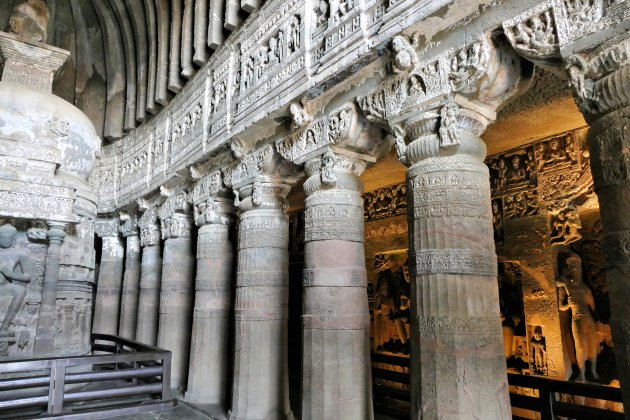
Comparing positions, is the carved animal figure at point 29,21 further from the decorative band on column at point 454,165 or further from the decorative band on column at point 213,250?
the decorative band on column at point 454,165

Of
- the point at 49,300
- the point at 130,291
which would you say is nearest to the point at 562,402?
the point at 49,300

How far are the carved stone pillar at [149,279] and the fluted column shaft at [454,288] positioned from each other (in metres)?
7.47

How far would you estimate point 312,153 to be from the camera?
506 centimetres

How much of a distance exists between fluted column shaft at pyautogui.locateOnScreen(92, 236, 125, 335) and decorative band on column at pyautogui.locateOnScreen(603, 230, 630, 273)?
38.4 ft

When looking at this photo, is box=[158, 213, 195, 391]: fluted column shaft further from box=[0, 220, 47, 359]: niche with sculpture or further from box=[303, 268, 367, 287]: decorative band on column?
box=[303, 268, 367, 287]: decorative band on column

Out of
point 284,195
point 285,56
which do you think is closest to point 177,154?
point 284,195

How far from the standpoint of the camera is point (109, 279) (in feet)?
39.1

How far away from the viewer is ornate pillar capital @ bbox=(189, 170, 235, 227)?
23.7ft

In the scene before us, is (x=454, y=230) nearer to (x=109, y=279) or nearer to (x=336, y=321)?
(x=336, y=321)

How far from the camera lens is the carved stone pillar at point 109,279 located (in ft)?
38.3

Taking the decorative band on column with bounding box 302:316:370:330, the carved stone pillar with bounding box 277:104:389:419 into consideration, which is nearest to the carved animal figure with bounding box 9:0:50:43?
the carved stone pillar with bounding box 277:104:389:419

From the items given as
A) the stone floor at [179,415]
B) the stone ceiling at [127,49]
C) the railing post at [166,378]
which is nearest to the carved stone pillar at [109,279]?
the stone ceiling at [127,49]

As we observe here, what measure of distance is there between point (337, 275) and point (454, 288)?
149 centimetres

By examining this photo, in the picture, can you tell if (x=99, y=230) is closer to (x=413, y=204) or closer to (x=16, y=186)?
(x=16, y=186)
